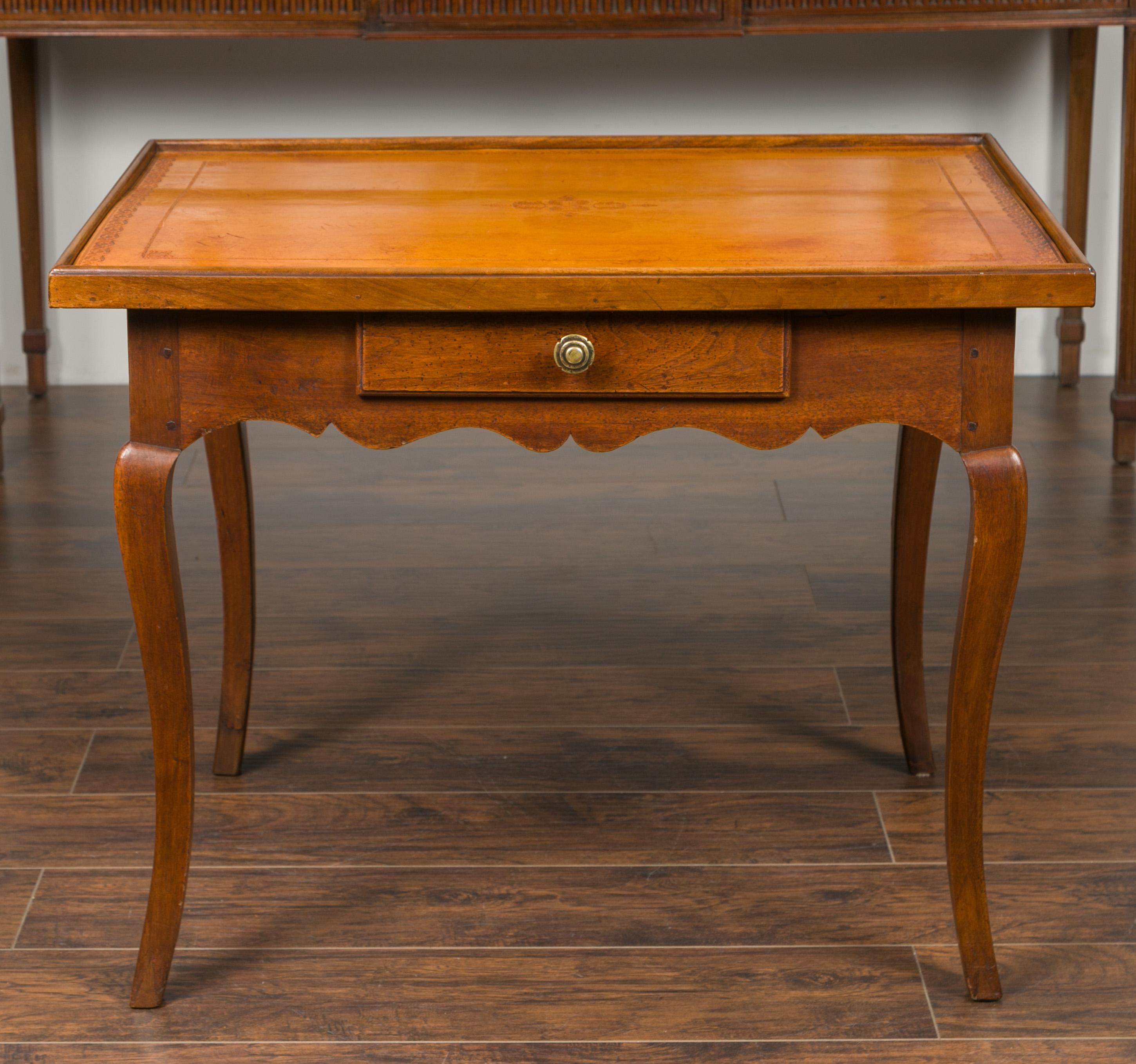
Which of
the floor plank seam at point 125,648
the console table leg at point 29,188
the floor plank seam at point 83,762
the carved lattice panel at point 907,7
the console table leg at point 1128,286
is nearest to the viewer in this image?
the floor plank seam at point 83,762

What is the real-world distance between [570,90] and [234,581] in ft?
6.05

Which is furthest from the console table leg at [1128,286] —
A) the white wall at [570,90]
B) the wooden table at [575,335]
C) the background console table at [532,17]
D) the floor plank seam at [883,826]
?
the wooden table at [575,335]

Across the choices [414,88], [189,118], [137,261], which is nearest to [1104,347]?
[414,88]

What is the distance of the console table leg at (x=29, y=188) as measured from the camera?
10.6 feet

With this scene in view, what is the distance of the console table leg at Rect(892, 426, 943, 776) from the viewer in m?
1.87

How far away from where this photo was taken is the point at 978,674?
59.2 inches

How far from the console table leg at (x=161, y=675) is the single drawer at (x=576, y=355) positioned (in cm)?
22

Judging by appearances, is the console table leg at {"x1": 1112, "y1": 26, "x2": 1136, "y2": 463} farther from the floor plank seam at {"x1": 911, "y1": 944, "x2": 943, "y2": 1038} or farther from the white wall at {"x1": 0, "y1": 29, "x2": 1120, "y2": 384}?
the floor plank seam at {"x1": 911, "y1": 944, "x2": 943, "y2": 1038}

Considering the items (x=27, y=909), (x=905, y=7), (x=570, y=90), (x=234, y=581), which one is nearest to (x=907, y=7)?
(x=905, y=7)

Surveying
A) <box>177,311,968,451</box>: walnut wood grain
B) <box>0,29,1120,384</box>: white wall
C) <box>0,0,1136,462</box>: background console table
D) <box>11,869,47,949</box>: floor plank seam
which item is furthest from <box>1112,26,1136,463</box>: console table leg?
<box>11,869,47,949</box>: floor plank seam

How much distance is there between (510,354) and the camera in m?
1.41

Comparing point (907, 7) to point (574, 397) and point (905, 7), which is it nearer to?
point (905, 7)

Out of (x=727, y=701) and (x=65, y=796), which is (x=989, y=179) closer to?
(x=727, y=701)

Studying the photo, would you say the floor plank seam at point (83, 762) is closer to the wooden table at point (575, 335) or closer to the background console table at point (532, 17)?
the wooden table at point (575, 335)
